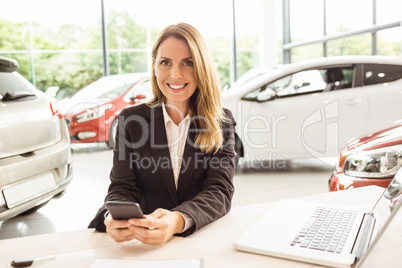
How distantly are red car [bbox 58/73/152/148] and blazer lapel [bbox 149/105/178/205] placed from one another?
13.2ft

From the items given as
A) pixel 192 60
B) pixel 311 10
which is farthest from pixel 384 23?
pixel 192 60

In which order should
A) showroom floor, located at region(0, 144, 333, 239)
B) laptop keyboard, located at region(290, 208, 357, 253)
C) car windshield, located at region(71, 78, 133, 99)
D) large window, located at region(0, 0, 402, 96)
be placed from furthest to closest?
1. large window, located at region(0, 0, 402, 96)
2. car windshield, located at region(71, 78, 133, 99)
3. showroom floor, located at region(0, 144, 333, 239)
4. laptop keyboard, located at region(290, 208, 357, 253)

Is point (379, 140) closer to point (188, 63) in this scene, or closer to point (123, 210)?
point (188, 63)

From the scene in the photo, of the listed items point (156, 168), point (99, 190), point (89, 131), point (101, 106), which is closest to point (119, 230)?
point (156, 168)

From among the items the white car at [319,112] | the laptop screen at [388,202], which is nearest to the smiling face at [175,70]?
the laptop screen at [388,202]

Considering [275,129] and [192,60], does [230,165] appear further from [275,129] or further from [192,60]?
[275,129]

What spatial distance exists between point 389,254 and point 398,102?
12.2 feet

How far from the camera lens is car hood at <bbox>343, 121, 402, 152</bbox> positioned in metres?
2.12

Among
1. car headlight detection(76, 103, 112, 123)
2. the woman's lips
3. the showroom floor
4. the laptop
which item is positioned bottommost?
the showroom floor

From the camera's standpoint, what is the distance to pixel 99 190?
3.99 meters

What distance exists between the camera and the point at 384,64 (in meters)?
4.30

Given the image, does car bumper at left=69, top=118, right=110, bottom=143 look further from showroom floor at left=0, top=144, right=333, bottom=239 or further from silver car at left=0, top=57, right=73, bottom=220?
silver car at left=0, top=57, right=73, bottom=220

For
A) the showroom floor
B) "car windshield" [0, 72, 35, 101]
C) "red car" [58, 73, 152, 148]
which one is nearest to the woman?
"car windshield" [0, 72, 35, 101]

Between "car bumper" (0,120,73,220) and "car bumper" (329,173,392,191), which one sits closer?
"car bumper" (329,173,392,191)
